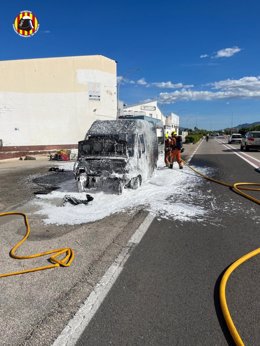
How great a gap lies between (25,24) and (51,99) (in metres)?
6.23

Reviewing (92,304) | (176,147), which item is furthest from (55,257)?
(176,147)

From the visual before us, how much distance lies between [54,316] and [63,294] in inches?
15.5

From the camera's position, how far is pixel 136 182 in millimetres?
9234

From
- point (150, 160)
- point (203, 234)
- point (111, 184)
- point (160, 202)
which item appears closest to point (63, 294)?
point (203, 234)

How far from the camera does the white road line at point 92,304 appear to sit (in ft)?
8.95

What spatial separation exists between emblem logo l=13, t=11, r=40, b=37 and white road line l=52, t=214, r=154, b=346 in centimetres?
2428

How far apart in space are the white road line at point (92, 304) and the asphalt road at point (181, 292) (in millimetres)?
66

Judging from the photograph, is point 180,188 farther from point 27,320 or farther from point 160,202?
point 27,320

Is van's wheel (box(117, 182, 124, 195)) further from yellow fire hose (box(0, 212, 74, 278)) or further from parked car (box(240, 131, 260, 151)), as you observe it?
parked car (box(240, 131, 260, 151))

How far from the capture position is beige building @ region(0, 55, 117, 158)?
26938 millimetres

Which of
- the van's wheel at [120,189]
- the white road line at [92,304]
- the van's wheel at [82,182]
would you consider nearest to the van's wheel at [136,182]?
the van's wheel at [120,189]

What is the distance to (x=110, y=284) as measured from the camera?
3.61 metres

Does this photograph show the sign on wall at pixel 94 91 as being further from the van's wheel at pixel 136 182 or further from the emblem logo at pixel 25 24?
the van's wheel at pixel 136 182

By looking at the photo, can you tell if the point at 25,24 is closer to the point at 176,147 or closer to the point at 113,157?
the point at 176,147
